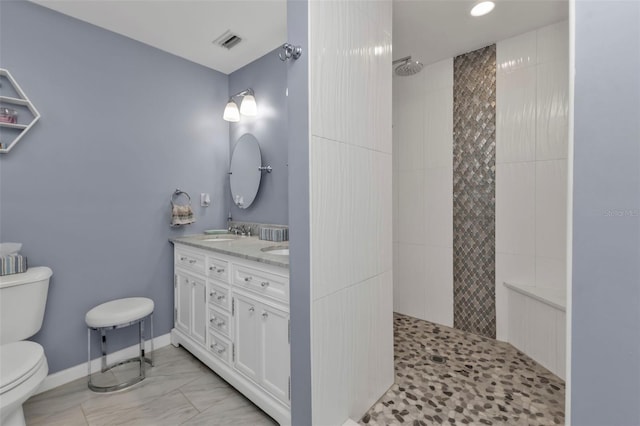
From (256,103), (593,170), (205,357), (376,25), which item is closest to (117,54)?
(256,103)

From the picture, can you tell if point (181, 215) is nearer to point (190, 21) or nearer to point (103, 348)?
point (103, 348)

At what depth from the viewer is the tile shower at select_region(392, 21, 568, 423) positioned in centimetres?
204

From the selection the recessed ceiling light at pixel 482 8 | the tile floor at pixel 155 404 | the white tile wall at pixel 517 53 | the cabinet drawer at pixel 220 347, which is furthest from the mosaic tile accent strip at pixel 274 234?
the white tile wall at pixel 517 53

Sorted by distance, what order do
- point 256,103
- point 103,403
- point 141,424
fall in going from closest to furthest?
point 141,424 → point 103,403 → point 256,103

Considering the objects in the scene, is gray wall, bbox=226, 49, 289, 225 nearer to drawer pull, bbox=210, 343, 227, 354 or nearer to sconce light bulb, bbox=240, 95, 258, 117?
sconce light bulb, bbox=240, 95, 258, 117

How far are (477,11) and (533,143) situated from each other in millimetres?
Result: 1026

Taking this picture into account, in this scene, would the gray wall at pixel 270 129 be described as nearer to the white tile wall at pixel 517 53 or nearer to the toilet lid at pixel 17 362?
the toilet lid at pixel 17 362

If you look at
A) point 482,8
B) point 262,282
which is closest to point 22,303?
point 262,282

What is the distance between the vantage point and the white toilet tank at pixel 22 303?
1550 mm

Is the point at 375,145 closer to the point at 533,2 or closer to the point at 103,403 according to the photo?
the point at 533,2

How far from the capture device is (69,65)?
1961 mm

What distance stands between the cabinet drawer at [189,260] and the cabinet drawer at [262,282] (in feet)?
1.62

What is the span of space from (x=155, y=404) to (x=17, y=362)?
74 centimetres

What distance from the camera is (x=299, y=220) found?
1.24m
